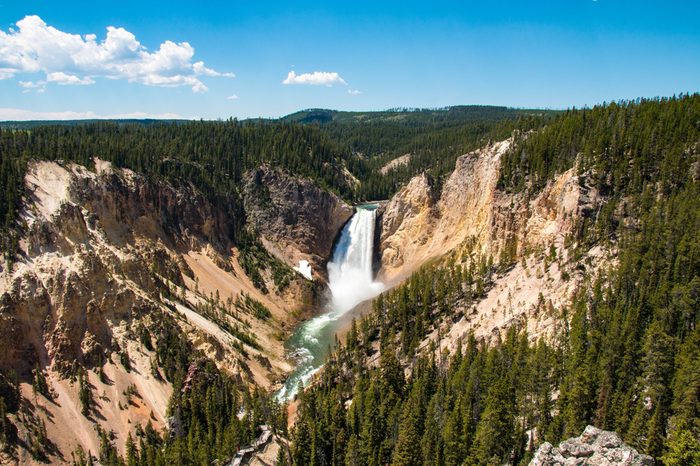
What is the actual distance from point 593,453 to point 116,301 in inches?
2185

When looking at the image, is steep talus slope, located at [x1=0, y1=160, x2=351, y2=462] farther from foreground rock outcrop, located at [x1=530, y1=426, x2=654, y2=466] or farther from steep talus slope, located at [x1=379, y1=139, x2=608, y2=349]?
foreground rock outcrop, located at [x1=530, y1=426, x2=654, y2=466]

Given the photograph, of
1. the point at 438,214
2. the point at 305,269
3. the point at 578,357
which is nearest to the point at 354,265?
the point at 305,269

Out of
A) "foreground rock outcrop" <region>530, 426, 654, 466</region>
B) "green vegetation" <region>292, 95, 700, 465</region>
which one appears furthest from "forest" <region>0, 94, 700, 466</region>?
"foreground rock outcrop" <region>530, 426, 654, 466</region>

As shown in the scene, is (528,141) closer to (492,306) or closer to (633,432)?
(492,306)

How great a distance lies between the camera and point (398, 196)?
344 feet

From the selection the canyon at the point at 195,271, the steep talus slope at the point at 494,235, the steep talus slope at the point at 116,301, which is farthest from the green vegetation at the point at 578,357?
the steep talus slope at the point at 116,301

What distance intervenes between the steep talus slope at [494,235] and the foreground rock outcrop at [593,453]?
991 inches

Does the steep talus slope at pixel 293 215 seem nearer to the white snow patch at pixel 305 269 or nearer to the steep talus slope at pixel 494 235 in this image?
the white snow patch at pixel 305 269

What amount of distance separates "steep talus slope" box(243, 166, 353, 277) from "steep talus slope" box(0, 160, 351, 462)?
35.8ft

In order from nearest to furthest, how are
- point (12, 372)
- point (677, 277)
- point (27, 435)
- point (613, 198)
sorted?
point (677, 277)
point (27, 435)
point (12, 372)
point (613, 198)

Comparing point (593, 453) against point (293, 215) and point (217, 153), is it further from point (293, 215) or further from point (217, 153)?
point (217, 153)

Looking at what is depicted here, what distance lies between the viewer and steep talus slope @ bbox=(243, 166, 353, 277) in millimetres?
106250

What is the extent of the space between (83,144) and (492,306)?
232 feet

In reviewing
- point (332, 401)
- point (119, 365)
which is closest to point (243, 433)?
point (332, 401)
